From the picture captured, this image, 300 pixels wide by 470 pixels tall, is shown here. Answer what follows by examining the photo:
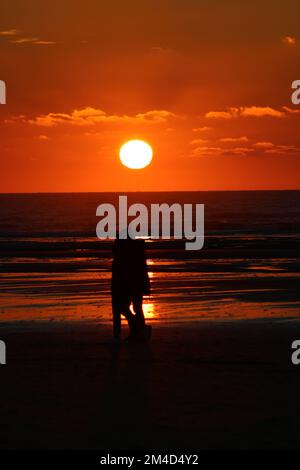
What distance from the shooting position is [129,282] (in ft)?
49.6

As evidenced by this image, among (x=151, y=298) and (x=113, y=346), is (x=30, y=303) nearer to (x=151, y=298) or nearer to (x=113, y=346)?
(x=151, y=298)

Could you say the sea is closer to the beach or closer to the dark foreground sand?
the beach

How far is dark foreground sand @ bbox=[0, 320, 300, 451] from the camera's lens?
904 cm

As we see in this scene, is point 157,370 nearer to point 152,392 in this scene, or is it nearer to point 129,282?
point 152,392

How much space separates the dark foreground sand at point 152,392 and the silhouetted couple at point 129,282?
1.44 feet

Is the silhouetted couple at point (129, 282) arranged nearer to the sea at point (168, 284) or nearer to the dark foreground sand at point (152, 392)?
the dark foreground sand at point (152, 392)

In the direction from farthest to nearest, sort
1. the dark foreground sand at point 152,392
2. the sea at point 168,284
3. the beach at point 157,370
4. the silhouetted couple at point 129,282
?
1. the sea at point 168,284
2. the silhouetted couple at point 129,282
3. the beach at point 157,370
4. the dark foreground sand at point 152,392

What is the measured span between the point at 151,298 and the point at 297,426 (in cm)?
1356

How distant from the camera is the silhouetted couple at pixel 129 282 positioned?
15086 millimetres

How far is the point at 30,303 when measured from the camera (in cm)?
2186

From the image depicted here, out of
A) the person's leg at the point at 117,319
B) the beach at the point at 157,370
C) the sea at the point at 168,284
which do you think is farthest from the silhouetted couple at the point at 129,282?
the sea at the point at 168,284

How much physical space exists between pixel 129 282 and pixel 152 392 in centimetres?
424

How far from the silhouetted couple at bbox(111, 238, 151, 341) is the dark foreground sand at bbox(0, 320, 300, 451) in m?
0.44

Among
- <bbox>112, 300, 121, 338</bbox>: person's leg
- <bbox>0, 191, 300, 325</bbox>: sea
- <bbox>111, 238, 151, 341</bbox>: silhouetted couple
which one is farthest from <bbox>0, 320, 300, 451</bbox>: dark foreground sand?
<bbox>0, 191, 300, 325</bbox>: sea
